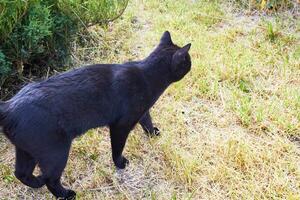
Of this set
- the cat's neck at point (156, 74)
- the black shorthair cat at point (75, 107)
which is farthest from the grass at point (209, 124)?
the cat's neck at point (156, 74)

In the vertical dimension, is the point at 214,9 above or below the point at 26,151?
below

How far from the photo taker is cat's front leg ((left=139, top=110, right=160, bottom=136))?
8.83ft

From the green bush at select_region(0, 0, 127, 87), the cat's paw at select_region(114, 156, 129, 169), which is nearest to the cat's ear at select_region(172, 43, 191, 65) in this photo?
the cat's paw at select_region(114, 156, 129, 169)

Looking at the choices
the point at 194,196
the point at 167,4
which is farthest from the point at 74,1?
the point at 194,196

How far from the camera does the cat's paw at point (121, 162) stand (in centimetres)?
246

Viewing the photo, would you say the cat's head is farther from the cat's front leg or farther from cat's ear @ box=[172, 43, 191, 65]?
the cat's front leg

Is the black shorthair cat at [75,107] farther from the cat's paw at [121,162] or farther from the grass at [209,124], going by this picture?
the grass at [209,124]

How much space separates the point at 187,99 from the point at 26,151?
1.42m

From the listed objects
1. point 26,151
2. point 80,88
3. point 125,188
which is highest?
point 80,88

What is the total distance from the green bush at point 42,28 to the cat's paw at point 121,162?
0.96 m

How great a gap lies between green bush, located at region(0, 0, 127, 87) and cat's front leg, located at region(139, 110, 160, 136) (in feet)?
2.92

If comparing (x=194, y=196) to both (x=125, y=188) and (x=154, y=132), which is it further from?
(x=154, y=132)

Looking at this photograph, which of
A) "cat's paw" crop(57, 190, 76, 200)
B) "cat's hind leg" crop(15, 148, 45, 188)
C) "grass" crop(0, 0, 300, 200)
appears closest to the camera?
"cat's hind leg" crop(15, 148, 45, 188)

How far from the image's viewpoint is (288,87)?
3.17m
